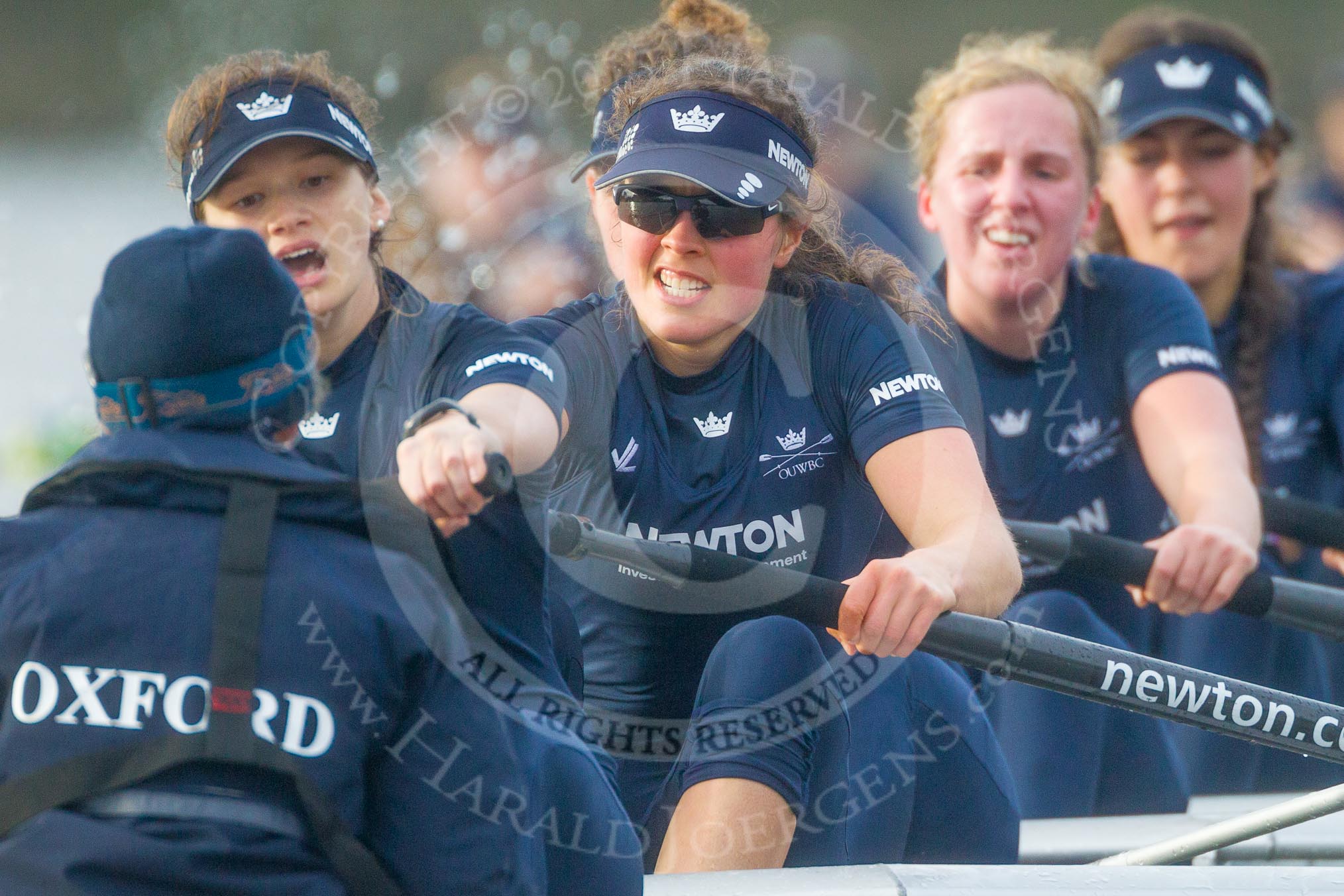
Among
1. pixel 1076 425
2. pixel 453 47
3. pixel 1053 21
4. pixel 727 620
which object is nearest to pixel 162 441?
pixel 727 620

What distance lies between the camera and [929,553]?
58.2 inches

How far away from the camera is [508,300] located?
9.35ft

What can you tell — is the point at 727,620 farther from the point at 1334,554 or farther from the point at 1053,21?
the point at 1053,21

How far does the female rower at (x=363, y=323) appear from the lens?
51.5 inches

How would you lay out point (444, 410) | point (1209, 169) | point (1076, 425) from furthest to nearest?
point (1209, 169)
point (1076, 425)
point (444, 410)

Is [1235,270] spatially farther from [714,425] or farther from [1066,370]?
[714,425]

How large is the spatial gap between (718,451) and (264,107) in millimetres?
668

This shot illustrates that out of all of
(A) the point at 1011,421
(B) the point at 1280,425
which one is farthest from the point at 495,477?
(B) the point at 1280,425

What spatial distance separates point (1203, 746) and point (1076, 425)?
634 millimetres

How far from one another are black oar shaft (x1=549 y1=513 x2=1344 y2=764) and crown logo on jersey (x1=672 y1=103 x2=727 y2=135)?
17.5 inches

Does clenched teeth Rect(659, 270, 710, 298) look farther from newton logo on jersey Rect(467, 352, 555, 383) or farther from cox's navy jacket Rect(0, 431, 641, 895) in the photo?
cox's navy jacket Rect(0, 431, 641, 895)

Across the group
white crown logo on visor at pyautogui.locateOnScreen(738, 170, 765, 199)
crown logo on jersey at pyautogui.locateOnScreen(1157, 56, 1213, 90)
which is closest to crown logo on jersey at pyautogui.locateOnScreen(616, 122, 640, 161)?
white crown logo on visor at pyautogui.locateOnScreen(738, 170, 765, 199)

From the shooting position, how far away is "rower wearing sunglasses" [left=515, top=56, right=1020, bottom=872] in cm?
151

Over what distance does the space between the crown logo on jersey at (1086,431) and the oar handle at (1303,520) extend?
1.05 feet
